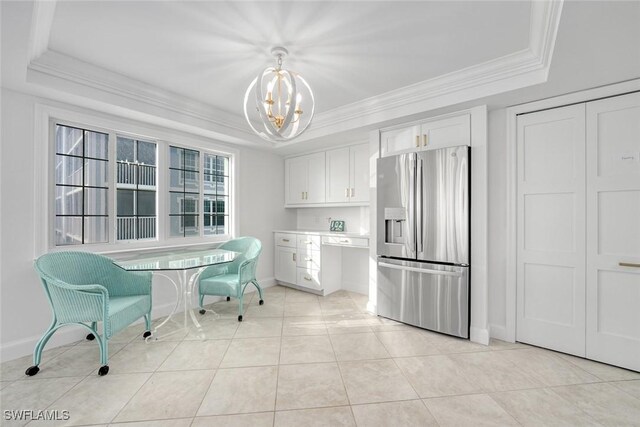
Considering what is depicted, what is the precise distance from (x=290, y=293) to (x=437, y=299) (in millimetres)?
2290

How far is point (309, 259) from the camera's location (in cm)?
422

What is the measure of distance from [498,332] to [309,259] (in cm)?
255

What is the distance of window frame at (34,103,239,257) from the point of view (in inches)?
99.0

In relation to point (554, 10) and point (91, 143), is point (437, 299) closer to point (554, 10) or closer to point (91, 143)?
point (554, 10)

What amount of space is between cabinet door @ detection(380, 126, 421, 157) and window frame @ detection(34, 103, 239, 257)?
7.58 feet

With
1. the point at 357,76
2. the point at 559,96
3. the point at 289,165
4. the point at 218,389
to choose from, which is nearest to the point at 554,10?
the point at 559,96

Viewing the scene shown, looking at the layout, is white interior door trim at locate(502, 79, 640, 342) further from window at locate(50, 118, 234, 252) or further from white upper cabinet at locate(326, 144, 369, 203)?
window at locate(50, 118, 234, 252)

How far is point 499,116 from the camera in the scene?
277 centimetres

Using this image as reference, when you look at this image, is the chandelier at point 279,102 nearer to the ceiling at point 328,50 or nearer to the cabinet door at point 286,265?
the ceiling at point 328,50

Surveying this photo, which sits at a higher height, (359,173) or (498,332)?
(359,173)

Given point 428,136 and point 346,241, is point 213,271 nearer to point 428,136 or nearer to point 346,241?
point 346,241

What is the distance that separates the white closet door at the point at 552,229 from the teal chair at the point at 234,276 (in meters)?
2.98

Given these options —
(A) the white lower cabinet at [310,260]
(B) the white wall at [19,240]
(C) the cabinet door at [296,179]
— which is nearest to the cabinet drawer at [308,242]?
(A) the white lower cabinet at [310,260]

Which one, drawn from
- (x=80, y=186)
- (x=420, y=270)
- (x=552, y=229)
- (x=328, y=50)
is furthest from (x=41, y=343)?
(x=552, y=229)
